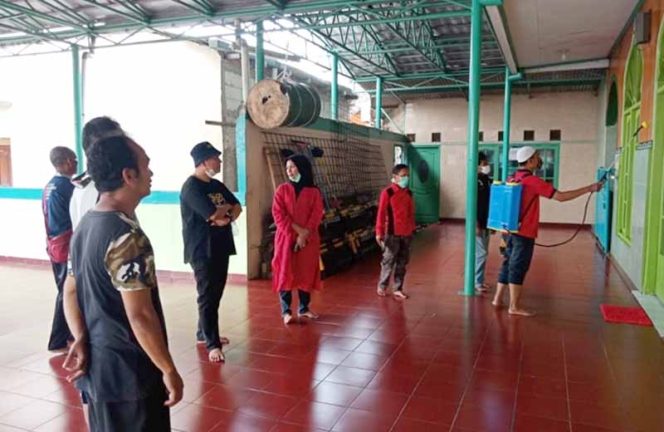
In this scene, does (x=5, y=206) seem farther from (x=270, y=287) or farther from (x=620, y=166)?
(x=620, y=166)

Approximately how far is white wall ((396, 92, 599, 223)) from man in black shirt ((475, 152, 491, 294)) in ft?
23.1

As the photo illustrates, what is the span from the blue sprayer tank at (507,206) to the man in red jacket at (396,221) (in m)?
0.89

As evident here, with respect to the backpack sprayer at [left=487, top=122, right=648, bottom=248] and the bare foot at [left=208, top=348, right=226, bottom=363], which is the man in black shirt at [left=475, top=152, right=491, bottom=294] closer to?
the backpack sprayer at [left=487, top=122, right=648, bottom=248]

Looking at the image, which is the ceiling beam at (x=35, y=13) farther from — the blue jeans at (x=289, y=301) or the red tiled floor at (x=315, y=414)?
the red tiled floor at (x=315, y=414)

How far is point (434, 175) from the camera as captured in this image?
12977 mm

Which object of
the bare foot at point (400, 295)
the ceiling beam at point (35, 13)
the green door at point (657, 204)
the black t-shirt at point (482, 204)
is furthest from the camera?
the ceiling beam at point (35, 13)

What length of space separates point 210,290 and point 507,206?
2.55 metres

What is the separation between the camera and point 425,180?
13016 mm

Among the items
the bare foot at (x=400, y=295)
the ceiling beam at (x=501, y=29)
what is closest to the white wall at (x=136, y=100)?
the ceiling beam at (x=501, y=29)

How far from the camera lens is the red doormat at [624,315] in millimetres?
4391

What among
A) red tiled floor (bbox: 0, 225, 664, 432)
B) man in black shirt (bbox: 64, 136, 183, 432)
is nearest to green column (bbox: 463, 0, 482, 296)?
red tiled floor (bbox: 0, 225, 664, 432)

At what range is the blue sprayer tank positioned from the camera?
441 centimetres

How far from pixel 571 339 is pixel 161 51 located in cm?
828

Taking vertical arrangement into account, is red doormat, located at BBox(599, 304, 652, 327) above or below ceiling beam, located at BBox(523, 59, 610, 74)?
below
